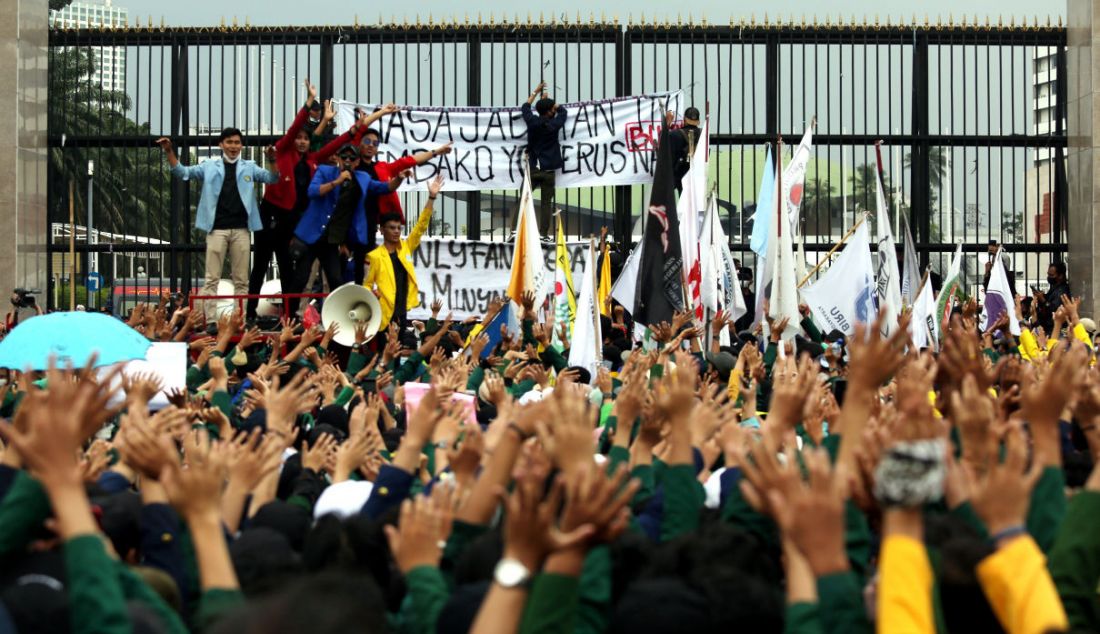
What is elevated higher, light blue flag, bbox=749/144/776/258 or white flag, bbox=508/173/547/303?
light blue flag, bbox=749/144/776/258

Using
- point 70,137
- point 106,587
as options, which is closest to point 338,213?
point 70,137

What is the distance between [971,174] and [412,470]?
15184mm

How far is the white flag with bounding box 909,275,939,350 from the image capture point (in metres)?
12.2

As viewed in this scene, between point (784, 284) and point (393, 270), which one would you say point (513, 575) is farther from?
point (393, 270)

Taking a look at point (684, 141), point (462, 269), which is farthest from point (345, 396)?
point (684, 141)

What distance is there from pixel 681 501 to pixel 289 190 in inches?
362

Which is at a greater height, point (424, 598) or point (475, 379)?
point (475, 379)

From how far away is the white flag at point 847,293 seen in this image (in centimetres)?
1220

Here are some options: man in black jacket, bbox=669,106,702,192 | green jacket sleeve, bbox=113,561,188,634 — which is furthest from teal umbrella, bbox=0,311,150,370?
man in black jacket, bbox=669,106,702,192

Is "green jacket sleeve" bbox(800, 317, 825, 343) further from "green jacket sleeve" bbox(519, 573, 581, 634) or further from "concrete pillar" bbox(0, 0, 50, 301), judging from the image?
"concrete pillar" bbox(0, 0, 50, 301)

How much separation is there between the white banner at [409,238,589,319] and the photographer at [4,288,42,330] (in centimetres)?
365

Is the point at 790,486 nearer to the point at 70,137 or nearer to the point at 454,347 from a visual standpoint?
the point at 454,347

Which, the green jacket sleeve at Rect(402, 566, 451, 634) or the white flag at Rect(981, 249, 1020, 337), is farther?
the white flag at Rect(981, 249, 1020, 337)

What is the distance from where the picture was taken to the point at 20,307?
16.7 m
